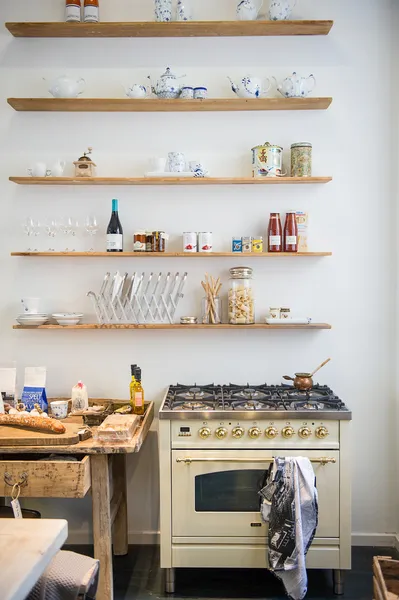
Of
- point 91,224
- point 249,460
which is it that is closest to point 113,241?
point 91,224

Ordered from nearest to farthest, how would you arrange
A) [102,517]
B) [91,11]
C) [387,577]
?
[387,577], [102,517], [91,11]

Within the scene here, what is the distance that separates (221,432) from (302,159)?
1496mm

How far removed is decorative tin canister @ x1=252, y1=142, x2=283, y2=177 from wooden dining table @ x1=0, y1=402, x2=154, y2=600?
1.49 meters

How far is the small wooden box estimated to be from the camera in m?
2.21

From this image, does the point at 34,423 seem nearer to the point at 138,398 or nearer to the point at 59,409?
the point at 59,409

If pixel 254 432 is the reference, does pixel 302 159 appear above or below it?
above

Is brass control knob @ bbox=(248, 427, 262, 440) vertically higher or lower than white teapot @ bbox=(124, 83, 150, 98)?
lower

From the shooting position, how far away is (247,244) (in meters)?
3.11

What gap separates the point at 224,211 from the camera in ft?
10.6

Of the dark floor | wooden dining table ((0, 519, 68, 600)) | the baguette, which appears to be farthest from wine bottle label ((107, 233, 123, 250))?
wooden dining table ((0, 519, 68, 600))

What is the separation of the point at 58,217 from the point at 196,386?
1.23m

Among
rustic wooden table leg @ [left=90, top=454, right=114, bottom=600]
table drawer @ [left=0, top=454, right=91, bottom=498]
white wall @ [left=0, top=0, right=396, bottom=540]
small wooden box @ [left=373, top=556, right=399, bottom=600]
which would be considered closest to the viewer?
small wooden box @ [left=373, top=556, right=399, bottom=600]

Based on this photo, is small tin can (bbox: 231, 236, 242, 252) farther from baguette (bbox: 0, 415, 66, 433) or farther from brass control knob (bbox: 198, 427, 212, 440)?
baguette (bbox: 0, 415, 66, 433)

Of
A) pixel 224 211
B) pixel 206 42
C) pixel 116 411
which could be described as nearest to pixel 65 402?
pixel 116 411
